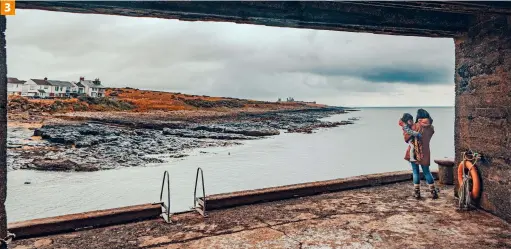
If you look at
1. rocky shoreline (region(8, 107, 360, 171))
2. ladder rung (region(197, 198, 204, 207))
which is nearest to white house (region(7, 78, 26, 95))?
rocky shoreline (region(8, 107, 360, 171))

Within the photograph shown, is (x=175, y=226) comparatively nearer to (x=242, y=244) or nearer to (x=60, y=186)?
(x=242, y=244)

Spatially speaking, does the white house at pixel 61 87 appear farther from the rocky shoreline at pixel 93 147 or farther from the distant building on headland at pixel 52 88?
the rocky shoreline at pixel 93 147

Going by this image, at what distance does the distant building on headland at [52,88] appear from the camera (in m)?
77.1

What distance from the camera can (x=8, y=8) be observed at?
3.60m

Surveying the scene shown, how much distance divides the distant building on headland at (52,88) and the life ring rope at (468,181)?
80.9 meters

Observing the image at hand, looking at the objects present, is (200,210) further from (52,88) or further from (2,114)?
(52,88)

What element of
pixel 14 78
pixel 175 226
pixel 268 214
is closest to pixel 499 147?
pixel 268 214

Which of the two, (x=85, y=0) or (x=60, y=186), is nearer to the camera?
(x=85, y=0)

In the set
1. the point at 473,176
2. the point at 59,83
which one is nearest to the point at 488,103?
the point at 473,176

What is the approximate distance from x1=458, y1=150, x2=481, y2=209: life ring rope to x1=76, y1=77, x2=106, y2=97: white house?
88523 mm

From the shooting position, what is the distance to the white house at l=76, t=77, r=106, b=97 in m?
83.4

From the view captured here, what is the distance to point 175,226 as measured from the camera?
5238 millimetres

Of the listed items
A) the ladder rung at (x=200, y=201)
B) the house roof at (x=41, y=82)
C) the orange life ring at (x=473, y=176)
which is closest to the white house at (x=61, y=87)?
the house roof at (x=41, y=82)

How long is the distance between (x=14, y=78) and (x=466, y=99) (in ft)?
322
